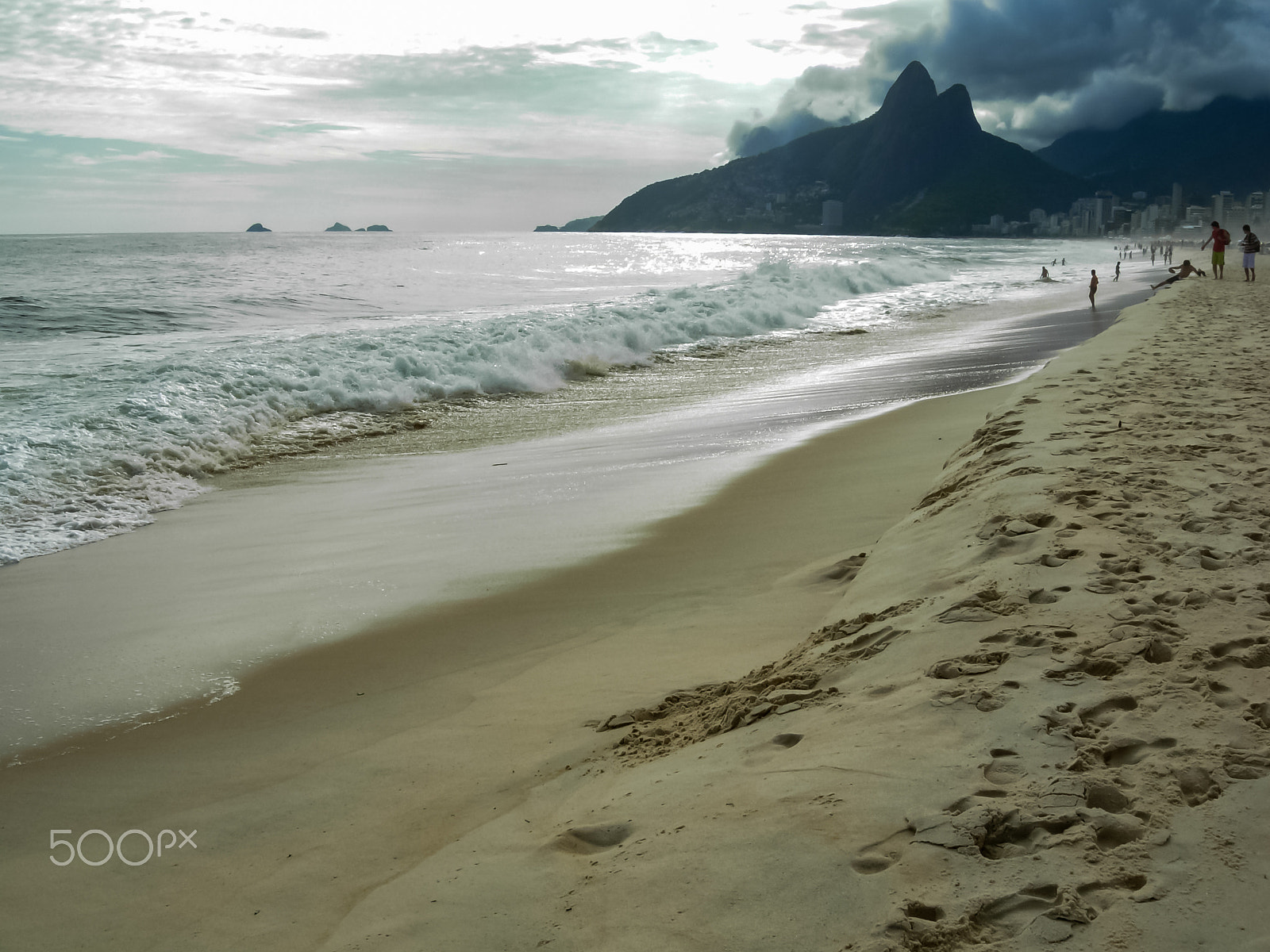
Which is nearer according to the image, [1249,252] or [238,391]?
[238,391]

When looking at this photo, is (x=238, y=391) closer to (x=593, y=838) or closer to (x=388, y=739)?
(x=388, y=739)

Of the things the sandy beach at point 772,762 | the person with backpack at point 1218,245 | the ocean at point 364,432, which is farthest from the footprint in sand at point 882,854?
the person with backpack at point 1218,245

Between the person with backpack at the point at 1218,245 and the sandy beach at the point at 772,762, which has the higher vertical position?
the person with backpack at the point at 1218,245

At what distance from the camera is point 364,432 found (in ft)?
33.9

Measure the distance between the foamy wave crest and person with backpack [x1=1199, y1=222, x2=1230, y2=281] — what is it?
12.1 metres

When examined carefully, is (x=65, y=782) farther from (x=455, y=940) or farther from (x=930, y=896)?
(x=930, y=896)

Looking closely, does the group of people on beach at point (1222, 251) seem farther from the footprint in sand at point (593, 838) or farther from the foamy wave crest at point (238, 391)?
the footprint in sand at point (593, 838)

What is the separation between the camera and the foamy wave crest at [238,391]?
6.98 meters

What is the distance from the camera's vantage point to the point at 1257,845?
184 centimetres

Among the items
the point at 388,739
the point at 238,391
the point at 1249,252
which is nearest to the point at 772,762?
the point at 388,739

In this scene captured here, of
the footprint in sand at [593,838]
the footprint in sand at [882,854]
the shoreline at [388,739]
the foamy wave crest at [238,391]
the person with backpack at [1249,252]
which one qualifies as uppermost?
the person with backpack at [1249,252]

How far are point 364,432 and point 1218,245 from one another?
23.9 meters

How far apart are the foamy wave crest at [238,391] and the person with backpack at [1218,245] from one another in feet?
39.6

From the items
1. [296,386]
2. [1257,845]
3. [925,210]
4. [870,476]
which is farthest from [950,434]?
[925,210]
